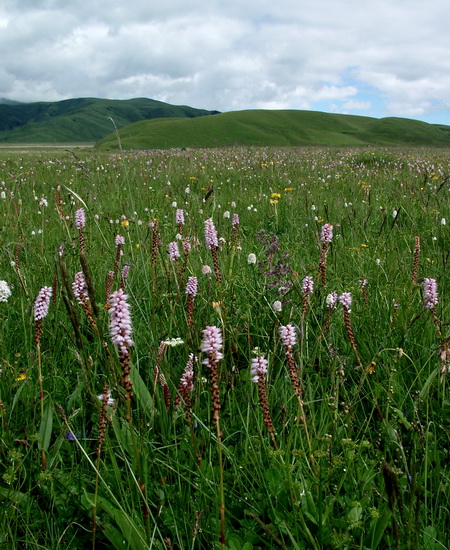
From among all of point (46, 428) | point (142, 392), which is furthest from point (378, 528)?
point (46, 428)

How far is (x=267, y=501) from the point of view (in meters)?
1.79

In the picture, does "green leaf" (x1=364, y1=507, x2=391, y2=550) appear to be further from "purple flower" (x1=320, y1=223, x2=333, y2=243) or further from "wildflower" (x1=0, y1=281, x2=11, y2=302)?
"wildflower" (x1=0, y1=281, x2=11, y2=302)

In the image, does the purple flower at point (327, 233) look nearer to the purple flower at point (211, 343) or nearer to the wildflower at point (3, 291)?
the purple flower at point (211, 343)

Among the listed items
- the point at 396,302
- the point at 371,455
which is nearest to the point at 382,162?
the point at 396,302

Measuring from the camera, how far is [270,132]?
235 feet

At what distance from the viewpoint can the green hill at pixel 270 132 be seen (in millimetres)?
56938

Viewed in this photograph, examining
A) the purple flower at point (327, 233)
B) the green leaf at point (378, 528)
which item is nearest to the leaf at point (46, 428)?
the green leaf at point (378, 528)

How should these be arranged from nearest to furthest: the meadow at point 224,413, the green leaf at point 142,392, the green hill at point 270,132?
the meadow at point 224,413, the green leaf at point 142,392, the green hill at point 270,132

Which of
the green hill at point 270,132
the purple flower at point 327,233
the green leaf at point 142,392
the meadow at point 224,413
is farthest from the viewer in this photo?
the green hill at point 270,132

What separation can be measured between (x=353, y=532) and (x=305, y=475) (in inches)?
11.5

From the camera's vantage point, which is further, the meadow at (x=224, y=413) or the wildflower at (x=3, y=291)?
the wildflower at (x=3, y=291)

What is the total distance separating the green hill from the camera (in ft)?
187

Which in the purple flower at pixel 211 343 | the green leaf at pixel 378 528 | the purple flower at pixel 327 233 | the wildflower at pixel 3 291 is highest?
the purple flower at pixel 327 233

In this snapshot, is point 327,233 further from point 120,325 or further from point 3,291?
point 3,291
